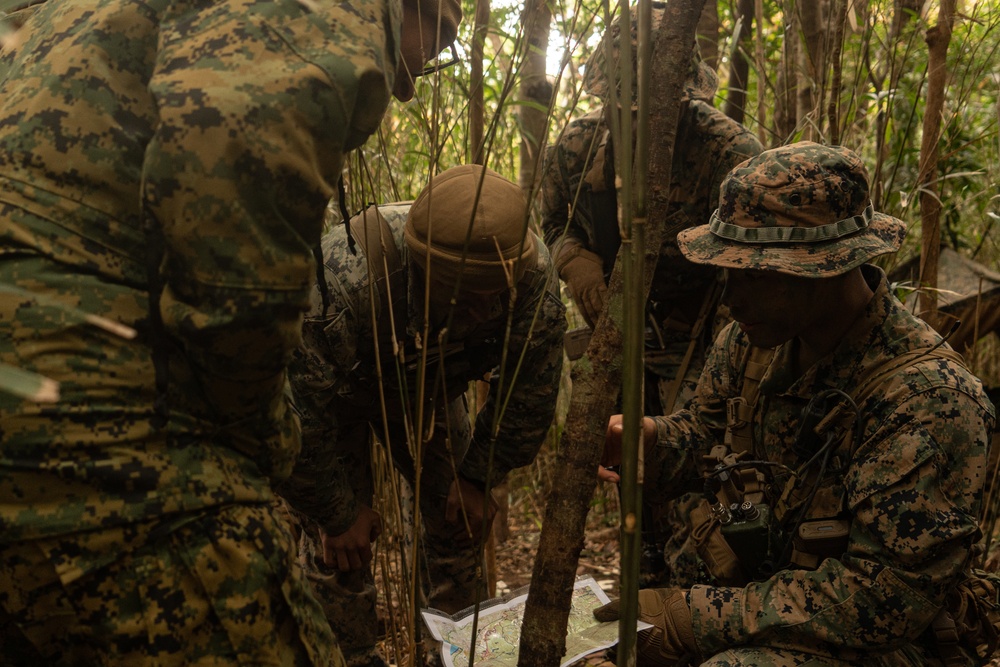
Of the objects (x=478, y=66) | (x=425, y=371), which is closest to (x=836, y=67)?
(x=478, y=66)

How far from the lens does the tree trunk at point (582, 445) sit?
4.43ft

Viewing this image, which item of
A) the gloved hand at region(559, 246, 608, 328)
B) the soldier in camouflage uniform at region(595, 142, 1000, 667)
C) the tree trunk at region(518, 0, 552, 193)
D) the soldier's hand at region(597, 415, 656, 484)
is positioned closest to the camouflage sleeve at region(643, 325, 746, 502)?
the soldier's hand at region(597, 415, 656, 484)

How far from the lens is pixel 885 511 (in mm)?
1772

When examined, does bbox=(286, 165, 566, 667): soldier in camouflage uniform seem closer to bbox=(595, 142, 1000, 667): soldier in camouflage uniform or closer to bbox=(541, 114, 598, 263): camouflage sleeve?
bbox=(595, 142, 1000, 667): soldier in camouflage uniform

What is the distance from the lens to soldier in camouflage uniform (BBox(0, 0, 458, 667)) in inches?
43.4

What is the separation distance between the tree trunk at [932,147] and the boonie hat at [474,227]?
4.91ft

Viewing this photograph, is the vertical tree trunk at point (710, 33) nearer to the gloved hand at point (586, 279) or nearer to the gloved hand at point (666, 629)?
the gloved hand at point (586, 279)

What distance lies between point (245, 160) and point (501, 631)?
136 cm

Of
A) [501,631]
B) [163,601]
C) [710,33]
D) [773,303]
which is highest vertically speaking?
[710,33]

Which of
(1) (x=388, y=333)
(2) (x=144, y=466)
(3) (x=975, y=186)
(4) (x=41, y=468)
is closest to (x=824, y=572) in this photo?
(1) (x=388, y=333)

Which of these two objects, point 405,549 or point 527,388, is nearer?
point 527,388

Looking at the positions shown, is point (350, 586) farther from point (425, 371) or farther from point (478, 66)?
point (478, 66)

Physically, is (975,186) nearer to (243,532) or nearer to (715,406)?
(715,406)

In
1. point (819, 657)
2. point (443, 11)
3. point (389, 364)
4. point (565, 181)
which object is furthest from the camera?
point (565, 181)
